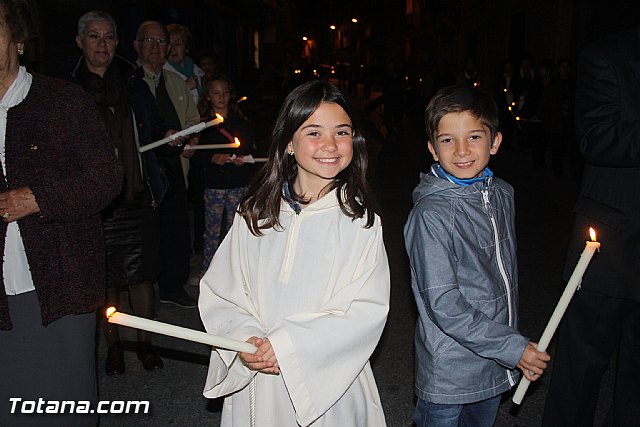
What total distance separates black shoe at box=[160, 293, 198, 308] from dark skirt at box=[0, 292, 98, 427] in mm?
2931

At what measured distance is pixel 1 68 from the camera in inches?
95.0

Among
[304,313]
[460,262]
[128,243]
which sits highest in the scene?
[460,262]

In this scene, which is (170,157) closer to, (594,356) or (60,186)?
(60,186)

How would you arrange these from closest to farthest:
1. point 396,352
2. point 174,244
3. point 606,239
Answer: point 606,239 → point 396,352 → point 174,244

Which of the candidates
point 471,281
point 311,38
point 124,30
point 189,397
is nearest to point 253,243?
point 471,281

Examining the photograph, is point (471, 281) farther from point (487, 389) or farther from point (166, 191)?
point (166, 191)

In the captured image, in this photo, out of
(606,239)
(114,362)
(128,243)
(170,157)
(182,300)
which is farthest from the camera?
(182,300)

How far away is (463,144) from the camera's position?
249 centimetres

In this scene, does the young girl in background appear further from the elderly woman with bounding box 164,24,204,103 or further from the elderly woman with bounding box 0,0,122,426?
the elderly woman with bounding box 0,0,122,426

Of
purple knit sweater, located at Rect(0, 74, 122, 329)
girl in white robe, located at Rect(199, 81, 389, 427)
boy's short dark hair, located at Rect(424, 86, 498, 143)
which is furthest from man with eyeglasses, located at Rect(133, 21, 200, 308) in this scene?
boy's short dark hair, located at Rect(424, 86, 498, 143)

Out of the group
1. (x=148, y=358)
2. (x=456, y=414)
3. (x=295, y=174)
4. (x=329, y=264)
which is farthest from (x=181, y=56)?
(x=456, y=414)

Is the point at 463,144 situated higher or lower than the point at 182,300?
higher

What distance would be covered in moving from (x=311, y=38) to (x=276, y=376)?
94071mm

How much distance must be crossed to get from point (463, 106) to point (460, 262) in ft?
1.98
